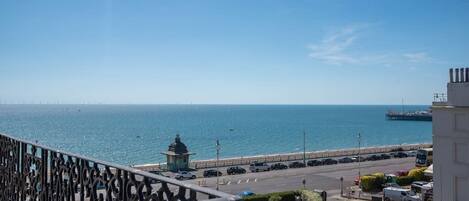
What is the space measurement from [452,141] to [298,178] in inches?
946

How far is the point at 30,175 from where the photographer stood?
671 cm

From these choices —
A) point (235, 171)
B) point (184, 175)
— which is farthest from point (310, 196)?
point (235, 171)

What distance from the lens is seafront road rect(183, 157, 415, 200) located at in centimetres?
3575

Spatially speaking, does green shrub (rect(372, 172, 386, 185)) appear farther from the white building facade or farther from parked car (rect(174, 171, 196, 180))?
the white building facade

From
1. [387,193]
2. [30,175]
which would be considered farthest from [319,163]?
[30,175]

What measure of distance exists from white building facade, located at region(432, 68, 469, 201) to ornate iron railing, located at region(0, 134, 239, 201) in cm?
1453

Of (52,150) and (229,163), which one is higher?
(52,150)

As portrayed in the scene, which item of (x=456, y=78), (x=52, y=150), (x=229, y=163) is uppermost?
(x=456, y=78)

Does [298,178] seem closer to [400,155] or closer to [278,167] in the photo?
[278,167]

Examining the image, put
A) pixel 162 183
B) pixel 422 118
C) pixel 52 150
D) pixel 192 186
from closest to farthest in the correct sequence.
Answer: pixel 192 186, pixel 162 183, pixel 52 150, pixel 422 118

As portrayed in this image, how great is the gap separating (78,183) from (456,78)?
54.8 feet

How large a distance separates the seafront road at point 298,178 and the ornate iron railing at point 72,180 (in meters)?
27.7

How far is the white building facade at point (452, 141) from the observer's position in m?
17.0

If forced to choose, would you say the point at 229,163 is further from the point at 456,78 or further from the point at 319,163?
the point at 456,78
